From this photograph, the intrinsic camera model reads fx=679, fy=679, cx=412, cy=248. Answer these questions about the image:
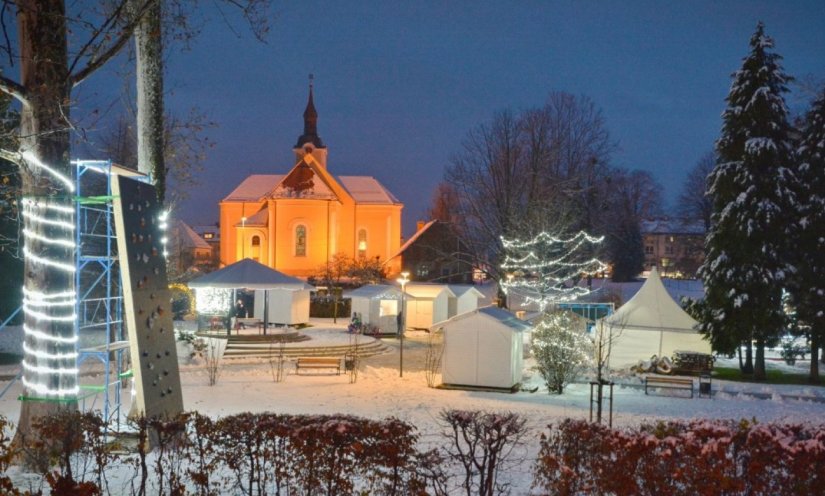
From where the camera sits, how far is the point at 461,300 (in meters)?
34.5

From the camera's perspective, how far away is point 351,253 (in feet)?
158

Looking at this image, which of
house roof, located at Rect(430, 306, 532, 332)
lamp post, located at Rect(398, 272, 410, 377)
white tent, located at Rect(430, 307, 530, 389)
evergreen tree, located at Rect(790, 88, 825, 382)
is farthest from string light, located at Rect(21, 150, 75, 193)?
evergreen tree, located at Rect(790, 88, 825, 382)

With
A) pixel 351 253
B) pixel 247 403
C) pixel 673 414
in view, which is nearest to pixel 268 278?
pixel 247 403

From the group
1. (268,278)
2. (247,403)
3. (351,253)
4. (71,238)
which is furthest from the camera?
(351,253)

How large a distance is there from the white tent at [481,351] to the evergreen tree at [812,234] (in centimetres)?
955

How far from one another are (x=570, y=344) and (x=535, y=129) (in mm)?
16078

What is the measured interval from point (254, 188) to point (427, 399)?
39433 mm

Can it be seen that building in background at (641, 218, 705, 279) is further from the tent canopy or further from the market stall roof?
the market stall roof

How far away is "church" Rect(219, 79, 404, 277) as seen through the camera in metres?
45.3

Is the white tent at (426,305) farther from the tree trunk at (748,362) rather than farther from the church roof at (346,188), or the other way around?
the church roof at (346,188)

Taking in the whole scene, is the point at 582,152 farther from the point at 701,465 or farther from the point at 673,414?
the point at 701,465

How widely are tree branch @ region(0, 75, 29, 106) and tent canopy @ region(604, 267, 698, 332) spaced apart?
18.4m

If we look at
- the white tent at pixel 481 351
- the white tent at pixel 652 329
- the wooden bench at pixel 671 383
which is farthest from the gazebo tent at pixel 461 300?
the wooden bench at pixel 671 383

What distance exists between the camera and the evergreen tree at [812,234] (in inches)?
795
